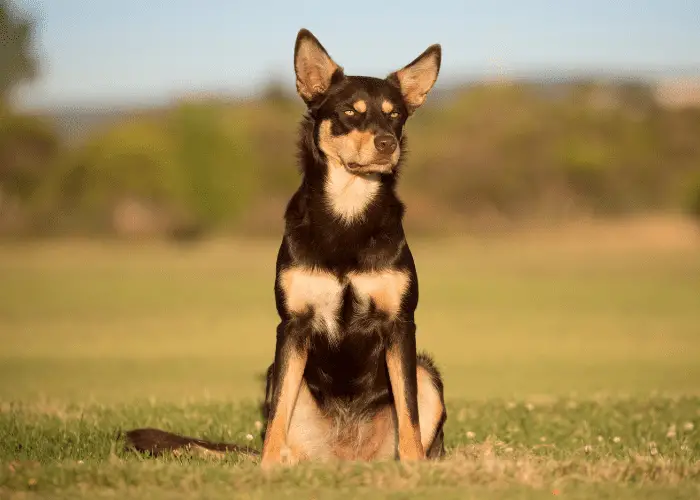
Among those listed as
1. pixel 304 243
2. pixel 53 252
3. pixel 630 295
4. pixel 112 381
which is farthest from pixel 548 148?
pixel 304 243

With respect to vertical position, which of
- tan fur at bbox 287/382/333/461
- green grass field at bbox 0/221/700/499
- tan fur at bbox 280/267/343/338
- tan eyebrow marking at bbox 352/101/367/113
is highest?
tan eyebrow marking at bbox 352/101/367/113

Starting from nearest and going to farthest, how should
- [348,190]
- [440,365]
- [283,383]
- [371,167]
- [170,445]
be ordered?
1. [283,383]
2. [371,167]
3. [348,190]
4. [170,445]
5. [440,365]

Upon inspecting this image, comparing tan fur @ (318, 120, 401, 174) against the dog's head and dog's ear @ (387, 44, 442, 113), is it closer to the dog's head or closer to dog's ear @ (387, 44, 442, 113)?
the dog's head

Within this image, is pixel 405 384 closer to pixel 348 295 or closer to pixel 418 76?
pixel 348 295

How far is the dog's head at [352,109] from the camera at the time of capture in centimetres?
619

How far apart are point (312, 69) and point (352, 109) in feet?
1.49

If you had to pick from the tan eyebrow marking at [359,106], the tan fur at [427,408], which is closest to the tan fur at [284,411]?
the tan fur at [427,408]

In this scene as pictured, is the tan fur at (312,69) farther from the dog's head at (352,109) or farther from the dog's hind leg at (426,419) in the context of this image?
the dog's hind leg at (426,419)

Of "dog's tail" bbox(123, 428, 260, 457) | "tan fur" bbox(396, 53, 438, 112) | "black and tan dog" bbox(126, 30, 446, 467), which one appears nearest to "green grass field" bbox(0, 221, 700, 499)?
"dog's tail" bbox(123, 428, 260, 457)

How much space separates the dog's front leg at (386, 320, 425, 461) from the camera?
19.6ft

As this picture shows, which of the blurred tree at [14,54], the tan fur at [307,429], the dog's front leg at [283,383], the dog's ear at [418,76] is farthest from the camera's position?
the blurred tree at [14,54]

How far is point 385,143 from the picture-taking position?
6117 mm

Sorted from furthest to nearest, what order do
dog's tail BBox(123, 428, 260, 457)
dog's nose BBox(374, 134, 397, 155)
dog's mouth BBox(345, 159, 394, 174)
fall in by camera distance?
dog's tail BBox(123, 428, 260, 457) → dog's mouth BBox(345, 159, 394, 174) → dog's nose BBox(374, 134, 397, 155)

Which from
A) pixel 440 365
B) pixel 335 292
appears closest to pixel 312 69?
pixel 335 292
